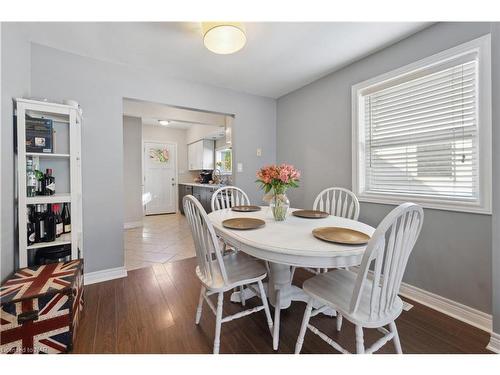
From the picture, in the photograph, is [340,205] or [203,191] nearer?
[340,205]

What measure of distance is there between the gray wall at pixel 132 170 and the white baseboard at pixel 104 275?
2521mm

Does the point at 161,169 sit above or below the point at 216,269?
above

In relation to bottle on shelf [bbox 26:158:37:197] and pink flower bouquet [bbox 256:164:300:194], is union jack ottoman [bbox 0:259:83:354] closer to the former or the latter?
bottle on shelf [bbox 26:158:37:197]

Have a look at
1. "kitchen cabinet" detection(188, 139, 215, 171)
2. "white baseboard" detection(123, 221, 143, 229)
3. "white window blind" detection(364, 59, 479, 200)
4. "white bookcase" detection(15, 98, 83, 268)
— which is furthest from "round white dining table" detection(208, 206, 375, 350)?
"kitchen cabinet" detection(188, 139, 215, 171)

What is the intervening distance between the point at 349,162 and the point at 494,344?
5.57ft

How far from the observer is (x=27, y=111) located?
70.2 inches

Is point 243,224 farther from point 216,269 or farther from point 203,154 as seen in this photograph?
point 203,154

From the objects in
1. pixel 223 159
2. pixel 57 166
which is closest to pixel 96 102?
pixel 57 166

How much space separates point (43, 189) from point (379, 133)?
3092 millimetres

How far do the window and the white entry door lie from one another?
56.1 inches

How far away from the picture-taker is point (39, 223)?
1.77 meters
